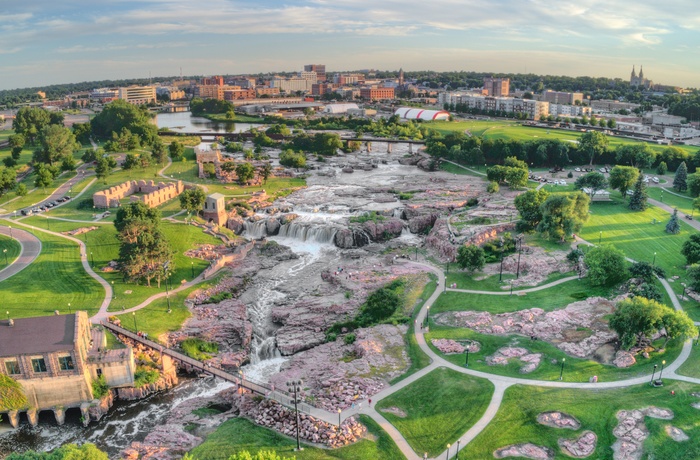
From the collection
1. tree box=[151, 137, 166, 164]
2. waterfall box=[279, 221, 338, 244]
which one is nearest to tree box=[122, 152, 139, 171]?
tree box=[151, 137, 166, 164]

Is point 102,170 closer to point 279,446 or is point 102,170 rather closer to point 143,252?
point 143,252

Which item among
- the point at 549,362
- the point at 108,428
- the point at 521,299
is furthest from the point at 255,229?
the point at 549,362

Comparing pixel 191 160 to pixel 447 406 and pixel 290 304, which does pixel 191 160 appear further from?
pixel 447 406

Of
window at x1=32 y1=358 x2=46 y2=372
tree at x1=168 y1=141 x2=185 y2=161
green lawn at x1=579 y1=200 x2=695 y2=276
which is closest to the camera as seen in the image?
window at x1=32 y1=358 x2=46 y2=372

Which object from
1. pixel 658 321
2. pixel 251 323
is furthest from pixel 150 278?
pixel 658 321

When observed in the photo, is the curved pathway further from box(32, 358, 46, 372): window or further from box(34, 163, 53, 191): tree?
box(32, 358, 46, 372): window

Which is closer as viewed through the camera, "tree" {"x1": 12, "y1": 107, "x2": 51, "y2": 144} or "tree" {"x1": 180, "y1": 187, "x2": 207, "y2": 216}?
"tree" {"x1": 180, "y1": 187, "x2": 207, "y2": 216}

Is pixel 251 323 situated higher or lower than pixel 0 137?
lower
